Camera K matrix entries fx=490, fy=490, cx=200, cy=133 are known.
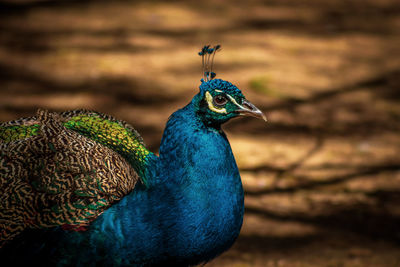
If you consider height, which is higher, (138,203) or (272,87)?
(272,87)

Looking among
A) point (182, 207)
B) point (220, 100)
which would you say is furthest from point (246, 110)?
point (182, 207)

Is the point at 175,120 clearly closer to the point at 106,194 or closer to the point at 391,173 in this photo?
the point at 106,194

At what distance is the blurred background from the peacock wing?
4.02 ft

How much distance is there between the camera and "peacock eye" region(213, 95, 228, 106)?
211 cm

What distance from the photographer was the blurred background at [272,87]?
11.2 feet

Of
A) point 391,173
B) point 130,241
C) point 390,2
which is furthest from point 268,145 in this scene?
point 390,2

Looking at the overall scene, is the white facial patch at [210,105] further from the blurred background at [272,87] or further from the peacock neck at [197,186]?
the blurred background at [272,87]

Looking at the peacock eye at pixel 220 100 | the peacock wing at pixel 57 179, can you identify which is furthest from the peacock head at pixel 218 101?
the peacock wing at pixel 57 179

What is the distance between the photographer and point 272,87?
5.08 meters

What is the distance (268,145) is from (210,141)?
220 centimetres

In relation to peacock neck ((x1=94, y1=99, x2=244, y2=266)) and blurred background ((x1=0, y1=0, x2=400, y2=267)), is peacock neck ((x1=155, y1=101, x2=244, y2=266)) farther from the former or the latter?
blurred background ((x1=0, y1=0, x2=400, y2=267))

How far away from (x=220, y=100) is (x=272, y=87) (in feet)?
10.0

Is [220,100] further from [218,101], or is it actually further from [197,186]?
[197,186]

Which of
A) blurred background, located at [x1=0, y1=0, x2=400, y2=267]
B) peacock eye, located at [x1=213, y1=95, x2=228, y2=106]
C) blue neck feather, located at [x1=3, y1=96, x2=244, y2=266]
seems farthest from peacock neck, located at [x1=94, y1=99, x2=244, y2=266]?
blurred background, located at [x1=0, y1=0, x2=400, y2=267]
